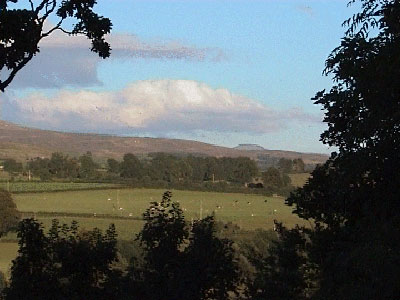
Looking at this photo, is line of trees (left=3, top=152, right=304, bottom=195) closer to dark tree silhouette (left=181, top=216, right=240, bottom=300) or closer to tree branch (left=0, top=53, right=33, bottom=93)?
dark tree silhouette (left=181, top=216, right=240, bottom=300)

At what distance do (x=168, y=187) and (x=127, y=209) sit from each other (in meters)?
16.1

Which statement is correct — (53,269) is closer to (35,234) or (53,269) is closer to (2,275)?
(35,234)

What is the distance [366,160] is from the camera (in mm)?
15375

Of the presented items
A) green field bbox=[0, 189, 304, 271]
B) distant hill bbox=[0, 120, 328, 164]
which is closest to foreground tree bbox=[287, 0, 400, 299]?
green field bbox=[0, 189, 304, 271]

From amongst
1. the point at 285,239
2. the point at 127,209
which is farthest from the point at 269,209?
the point at 285,239

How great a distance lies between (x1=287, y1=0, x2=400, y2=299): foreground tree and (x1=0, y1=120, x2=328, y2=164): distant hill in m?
140

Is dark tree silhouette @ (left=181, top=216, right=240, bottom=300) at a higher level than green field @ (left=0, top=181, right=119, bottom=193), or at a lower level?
lower

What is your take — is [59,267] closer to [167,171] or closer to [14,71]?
[14,71]

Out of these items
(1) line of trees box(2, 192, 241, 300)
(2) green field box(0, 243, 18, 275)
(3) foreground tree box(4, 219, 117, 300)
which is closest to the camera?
(1) line of trees box(2, 192, 241, 300)

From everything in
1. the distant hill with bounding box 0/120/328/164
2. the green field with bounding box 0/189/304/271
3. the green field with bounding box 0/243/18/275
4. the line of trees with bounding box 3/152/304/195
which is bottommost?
the green field with bounding box 0/243/18/275

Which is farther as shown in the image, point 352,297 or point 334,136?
point 334,136

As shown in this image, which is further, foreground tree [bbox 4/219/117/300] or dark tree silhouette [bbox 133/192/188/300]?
foreground tree [bbox 4/219/117/300]

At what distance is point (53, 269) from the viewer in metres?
19.3

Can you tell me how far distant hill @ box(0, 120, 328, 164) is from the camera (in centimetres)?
16650
